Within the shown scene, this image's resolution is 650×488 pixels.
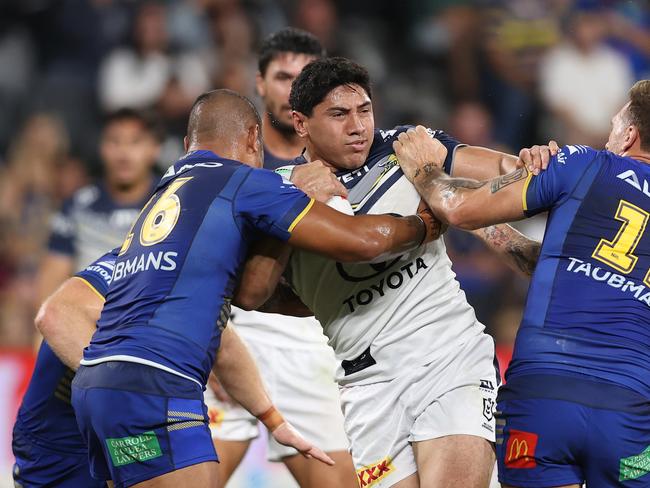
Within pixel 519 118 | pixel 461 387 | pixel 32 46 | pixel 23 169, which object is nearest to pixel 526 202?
pixel 461 387

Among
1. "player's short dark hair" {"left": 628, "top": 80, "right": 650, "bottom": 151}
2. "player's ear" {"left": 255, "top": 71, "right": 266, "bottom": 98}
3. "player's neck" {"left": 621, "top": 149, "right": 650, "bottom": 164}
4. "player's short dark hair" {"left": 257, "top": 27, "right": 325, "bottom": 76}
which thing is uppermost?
"player's short dark hair" {"left": 257, "top": 27, "right": 325, "bottom": 76}

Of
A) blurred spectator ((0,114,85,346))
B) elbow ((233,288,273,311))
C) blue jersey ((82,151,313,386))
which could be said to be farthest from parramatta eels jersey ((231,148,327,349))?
blurred spectator ((0,114,85,346))

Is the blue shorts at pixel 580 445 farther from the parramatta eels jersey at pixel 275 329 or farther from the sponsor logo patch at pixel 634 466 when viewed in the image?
the parramatta eels jersey at pixel 275 329

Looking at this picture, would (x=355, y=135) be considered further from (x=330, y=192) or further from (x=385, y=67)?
(x=385, y=67)

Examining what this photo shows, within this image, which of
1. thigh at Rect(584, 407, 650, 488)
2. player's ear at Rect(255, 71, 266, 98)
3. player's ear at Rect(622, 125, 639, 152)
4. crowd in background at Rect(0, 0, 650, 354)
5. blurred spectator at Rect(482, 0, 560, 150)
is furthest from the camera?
blurred spectator at Rect(482, 0, 560, 150)

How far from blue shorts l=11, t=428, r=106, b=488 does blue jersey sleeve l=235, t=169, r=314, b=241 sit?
177 centimetres

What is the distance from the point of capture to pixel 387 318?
5141 mm

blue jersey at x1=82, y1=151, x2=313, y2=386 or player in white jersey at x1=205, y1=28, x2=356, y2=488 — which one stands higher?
blue jersey at x1=82, y1=151, x2=313, y2=386

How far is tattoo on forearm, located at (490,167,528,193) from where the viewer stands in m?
4.72

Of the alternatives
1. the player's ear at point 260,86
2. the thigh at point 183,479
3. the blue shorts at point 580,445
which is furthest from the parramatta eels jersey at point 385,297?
the player's ear at point 260,86

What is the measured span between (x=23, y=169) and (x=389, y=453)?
7.70 m

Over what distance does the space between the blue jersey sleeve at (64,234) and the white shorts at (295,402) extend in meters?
2.26

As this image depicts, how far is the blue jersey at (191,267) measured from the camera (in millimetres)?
4473

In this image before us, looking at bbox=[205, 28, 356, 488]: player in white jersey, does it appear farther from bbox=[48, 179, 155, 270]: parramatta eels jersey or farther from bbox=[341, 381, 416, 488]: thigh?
bbox=[48, 179, 155, 270]: parramatta eels jersey
